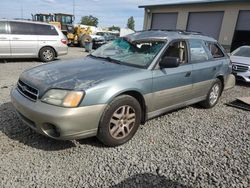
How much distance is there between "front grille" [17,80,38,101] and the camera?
9.70ft

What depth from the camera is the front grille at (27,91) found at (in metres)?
2.96

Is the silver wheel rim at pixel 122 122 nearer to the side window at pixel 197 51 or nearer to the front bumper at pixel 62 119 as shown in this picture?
the front bumper at pixel 62 119

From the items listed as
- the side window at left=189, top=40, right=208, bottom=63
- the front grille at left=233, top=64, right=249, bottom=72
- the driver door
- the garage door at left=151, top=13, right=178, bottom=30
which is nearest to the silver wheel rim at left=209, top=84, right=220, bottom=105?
the side window at left=189, top=40, right=208, bottom=63

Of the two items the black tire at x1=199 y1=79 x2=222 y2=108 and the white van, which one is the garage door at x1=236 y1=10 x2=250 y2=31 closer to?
the white van

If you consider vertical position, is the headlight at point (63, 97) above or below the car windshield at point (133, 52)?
below

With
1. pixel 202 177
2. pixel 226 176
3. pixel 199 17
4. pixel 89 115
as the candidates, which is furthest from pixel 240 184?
pixel 199 17

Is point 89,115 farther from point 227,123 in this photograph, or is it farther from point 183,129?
point 227,123

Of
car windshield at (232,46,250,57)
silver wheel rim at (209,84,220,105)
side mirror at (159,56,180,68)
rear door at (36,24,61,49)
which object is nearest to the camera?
side mirror at (159,56,180,68)

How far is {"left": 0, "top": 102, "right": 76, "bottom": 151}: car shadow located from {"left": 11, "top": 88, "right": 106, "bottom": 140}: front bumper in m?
0.35

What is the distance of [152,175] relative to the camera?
2.76 metres

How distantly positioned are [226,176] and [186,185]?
1.88 ft

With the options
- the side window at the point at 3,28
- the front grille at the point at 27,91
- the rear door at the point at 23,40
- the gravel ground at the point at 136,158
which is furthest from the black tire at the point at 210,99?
the side window at the point at 3,28

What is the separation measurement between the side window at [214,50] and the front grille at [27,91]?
11.9 ft

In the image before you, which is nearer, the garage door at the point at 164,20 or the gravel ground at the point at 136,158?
the gravel ground at the point at 136,158
